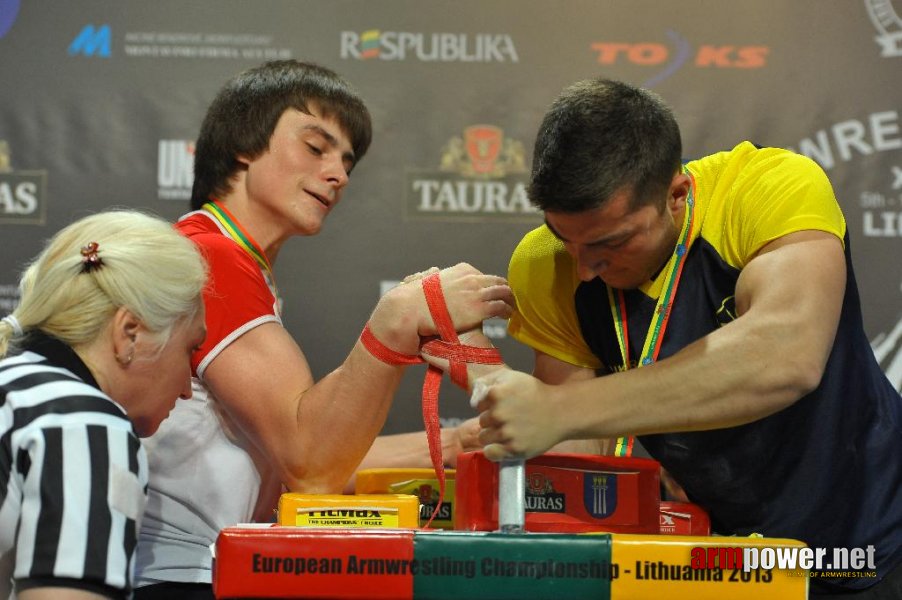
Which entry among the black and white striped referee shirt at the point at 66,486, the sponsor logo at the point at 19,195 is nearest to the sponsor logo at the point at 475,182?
the sponsor logo at the point at 19,195

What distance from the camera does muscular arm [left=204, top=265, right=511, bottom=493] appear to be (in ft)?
4.95

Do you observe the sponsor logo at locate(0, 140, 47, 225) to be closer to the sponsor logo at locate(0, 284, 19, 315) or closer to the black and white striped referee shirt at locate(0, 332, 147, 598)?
the sponsor logo at locate(0, 284, 19, 315)

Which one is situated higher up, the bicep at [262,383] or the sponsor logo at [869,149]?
the sponsor logo at [869,149]

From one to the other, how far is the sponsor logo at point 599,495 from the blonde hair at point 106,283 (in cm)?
57

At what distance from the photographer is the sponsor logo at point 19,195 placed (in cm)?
294

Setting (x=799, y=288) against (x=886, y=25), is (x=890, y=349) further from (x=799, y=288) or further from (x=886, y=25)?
(x=799, y=288)

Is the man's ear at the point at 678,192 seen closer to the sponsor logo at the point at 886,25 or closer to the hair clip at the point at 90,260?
the hair clip at the point at 90,260

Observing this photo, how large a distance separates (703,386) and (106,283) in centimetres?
74

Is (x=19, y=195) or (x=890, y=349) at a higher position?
(x=19, y=195)

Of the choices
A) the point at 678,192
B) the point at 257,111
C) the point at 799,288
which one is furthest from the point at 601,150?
the point at 257,111

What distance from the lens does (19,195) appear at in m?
2.94

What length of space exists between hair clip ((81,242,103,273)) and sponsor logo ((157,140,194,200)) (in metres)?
1.70

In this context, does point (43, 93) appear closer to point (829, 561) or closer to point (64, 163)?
point (64, 163)

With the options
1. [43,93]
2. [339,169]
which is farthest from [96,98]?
[339,169]
